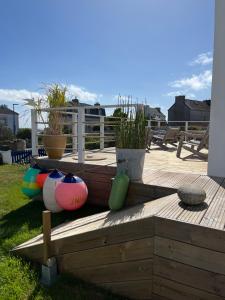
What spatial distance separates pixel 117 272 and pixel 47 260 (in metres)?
0.62

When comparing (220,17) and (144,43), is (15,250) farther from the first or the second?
(144,43)

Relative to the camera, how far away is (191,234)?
1.65 m

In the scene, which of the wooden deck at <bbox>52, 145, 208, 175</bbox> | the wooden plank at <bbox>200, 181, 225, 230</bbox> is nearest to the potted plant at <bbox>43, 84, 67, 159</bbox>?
the wooden deck at <bbox>52, 145, 208, 175</bbox>

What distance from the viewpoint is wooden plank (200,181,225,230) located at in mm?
1650

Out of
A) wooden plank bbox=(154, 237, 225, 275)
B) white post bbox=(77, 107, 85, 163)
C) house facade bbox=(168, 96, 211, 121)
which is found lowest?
wooden plank bbox=(154, 237, 225, 275)

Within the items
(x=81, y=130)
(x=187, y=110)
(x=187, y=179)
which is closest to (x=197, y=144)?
(x=187, y=179)

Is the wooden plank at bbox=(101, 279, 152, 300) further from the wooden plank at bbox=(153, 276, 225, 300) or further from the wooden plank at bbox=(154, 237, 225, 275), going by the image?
the wooden plank at bbox=(154, 237, 225, 275)

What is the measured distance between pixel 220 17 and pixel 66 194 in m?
2.74

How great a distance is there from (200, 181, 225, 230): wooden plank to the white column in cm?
78

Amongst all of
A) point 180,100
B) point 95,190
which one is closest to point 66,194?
point 95,190

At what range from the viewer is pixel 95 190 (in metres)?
3.69

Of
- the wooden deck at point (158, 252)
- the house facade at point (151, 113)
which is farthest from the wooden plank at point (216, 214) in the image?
the house facade at point (151, 113)

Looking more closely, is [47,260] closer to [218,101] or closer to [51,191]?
[51,191]

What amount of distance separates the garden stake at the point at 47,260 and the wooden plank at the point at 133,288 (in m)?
0.46
